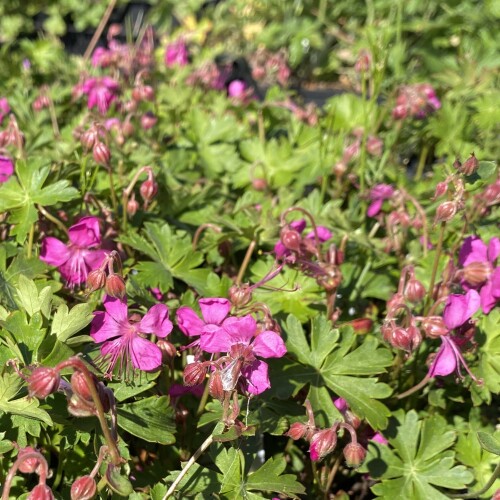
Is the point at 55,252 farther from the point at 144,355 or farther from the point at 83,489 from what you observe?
the point at 83,489

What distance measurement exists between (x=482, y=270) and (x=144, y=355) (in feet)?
2.36

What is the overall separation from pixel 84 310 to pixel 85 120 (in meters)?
1.05

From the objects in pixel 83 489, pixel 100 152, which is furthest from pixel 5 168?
pixel 83 489

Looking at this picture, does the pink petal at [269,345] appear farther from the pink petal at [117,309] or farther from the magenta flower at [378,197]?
the magenta flower at [378,197]

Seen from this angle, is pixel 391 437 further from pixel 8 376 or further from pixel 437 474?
pixel 8 376

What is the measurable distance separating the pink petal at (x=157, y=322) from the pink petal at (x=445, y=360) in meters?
0.52

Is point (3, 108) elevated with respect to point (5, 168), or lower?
lower

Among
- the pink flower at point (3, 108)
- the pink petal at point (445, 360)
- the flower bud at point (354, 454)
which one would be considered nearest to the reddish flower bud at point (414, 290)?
the pink petal at point (445, 360)

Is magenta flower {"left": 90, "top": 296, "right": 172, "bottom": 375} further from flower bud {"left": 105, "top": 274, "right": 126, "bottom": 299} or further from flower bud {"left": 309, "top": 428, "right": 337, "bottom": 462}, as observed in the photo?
flower bud {"left": 309, "top": 428, "right": 337, "bottom": 462}

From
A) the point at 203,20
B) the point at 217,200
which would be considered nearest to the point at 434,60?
the point at 203,20

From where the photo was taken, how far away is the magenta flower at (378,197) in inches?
79.8

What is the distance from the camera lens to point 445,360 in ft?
4.52

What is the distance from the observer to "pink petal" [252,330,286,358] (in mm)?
1188

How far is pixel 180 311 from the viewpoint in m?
1.33
